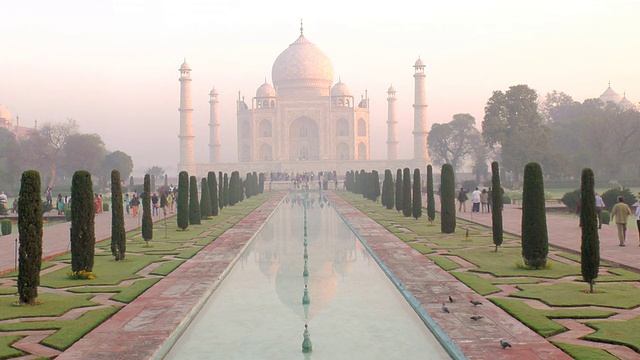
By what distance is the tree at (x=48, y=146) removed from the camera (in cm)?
4281

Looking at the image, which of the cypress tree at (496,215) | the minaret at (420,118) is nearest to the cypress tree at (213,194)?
the cypress tree at (496,215)

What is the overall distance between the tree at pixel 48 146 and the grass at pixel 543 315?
39595 mm

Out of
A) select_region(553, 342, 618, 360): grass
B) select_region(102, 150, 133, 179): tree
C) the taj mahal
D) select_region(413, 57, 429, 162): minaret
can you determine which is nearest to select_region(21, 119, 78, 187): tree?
select_region(102, 150, 133, 179): tree

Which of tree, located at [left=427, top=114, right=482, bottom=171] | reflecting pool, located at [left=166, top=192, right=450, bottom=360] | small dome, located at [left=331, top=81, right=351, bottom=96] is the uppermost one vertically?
small dome, located at [left=331, top=81, right=351, bottom=96]

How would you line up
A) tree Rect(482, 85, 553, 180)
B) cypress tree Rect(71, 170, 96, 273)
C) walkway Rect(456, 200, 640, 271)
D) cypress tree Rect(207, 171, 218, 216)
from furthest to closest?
1. tree Rect(482, 85, 553, 180)
2. cypress tree Rect(207, 171, 218, 216)
3. walkway Rect(456, 200, 640, 271)
4. cypress tree Rect(71, 170, 96, 273)

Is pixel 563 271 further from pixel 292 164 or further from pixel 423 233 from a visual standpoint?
pixel 292 164

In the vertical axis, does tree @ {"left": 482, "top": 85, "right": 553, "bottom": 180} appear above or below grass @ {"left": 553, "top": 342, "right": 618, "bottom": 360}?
above

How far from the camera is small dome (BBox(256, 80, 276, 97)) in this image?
2571 inches

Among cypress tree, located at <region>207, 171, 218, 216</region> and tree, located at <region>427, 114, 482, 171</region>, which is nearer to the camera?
cypress tree, located at <region>207, 171, 218, 216</region>

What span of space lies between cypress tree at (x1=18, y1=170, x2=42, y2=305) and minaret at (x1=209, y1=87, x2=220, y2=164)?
5428cm

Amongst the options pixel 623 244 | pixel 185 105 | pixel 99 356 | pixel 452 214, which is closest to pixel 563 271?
pixel 623 244

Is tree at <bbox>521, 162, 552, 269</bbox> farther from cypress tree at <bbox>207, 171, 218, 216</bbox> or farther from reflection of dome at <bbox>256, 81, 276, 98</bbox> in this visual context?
reflection of dome at <bbox>256, 81, 276, 98</bbox>

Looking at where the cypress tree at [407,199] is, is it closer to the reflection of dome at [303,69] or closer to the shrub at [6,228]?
the shrub at [6,228]

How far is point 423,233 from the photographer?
16.4m
